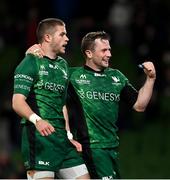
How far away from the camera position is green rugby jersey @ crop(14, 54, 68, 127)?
779 centimetres

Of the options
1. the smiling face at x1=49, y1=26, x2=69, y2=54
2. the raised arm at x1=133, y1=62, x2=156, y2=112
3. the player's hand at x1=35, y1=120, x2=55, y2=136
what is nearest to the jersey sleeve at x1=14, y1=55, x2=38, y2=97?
the smiling face at x1=49, y1=26, x2=69, y2=54

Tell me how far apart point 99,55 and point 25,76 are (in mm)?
980

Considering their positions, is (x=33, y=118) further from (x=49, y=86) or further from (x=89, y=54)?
(x=89, y=54)

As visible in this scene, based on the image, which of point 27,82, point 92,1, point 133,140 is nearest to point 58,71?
point 27,82

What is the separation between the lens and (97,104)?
8273 mm

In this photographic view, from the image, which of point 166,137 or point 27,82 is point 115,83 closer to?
point 27,82

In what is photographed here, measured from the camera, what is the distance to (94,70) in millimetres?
8484

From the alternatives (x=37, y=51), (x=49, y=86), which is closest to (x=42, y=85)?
(x=49, y=86)

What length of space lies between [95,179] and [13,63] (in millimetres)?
7848

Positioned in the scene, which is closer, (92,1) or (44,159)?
(44,159)

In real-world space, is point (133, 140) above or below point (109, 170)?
below

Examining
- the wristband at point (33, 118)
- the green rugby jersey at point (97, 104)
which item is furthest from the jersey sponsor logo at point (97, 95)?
the wristband at point (33, 118)

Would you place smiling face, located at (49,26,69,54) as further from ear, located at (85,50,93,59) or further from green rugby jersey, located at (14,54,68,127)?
ear, located at (85,50,93,59)

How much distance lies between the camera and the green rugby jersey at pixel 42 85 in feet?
25.6
